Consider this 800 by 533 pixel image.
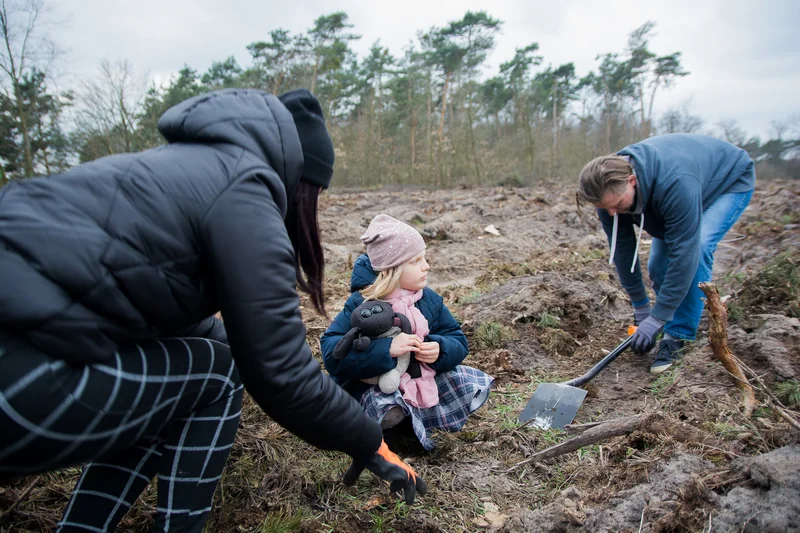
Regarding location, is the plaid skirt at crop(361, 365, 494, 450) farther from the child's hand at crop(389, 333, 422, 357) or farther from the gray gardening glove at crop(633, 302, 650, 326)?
the gray gardening glove at crop(633, 302, 650, 326)

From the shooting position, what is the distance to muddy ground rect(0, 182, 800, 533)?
5.89 feet

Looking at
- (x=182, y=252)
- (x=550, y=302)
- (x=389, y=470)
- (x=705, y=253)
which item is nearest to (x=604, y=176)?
(x=705, y=253)

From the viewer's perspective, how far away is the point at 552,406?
9.74 feet

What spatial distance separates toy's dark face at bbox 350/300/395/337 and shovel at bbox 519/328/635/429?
107 centimetres

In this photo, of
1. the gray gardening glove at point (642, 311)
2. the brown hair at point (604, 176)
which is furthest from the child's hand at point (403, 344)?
the gray gardening glove at point (642, 311)

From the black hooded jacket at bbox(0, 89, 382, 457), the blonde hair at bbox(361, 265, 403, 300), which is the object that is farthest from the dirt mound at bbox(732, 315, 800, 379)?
the black hooded jacket at bbox(0, 89, 382, 457)

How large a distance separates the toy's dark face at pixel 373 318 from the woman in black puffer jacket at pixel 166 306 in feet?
2.51

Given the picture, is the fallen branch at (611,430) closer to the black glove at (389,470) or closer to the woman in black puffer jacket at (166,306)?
the black glove at (389,470)

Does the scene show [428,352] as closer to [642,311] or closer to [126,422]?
[126,422]

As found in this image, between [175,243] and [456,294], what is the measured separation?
4132mm

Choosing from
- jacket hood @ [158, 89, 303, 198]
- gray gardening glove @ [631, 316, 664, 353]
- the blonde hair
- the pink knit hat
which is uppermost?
jacket hood @ [158, 89, 303, 198]

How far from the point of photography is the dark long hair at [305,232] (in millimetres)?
1611

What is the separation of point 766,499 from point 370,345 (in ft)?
4.87

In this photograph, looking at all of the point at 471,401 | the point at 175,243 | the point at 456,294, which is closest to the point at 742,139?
the point at 456,294
